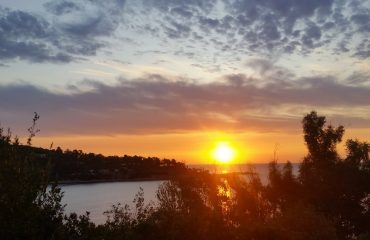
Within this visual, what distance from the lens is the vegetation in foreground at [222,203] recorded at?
12680 mm

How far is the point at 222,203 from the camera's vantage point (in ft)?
98.3

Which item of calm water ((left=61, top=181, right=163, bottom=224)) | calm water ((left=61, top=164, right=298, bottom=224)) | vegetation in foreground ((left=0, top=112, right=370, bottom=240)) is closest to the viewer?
vegetation in foreground ((left=0, top=112, right=370, bottom=240))

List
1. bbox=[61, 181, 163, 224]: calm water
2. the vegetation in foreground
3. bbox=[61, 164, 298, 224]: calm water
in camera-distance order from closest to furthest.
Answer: the vegetation in foreground < bbox=[61, 164, 298, 224]: calm water < bbox=[61, 181, 163, 224]: calm water

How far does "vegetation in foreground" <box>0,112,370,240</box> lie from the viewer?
1268 centimetres

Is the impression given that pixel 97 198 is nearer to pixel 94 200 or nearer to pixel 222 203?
pixel 94 200

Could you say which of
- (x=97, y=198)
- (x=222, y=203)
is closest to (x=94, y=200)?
(x=97, y=198)

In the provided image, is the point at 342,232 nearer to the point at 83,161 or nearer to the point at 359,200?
the point at 359,200

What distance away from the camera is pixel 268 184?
41.3m

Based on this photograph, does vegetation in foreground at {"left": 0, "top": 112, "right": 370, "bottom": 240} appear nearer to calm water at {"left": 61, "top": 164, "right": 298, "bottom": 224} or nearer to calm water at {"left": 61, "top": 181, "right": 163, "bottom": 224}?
calm water at {"left": 61, "top": 164, "right": 298, "bottom": 224}

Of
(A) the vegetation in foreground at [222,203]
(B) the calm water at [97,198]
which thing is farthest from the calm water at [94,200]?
(A) the vegetation in foreground at [222,203]

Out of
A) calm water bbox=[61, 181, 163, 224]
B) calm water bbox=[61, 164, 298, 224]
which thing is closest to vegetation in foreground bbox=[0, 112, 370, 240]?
calm water bbox=[61, 164, 298, 224]

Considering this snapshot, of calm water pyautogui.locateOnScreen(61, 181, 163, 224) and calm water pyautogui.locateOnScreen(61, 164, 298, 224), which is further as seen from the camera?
calm water pyautogui.locateOnScreen(61, 181, 163, 224)

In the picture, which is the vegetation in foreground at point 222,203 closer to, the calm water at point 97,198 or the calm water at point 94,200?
the calm water at point 97,198

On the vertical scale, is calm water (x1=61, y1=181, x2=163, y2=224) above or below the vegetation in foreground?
below
